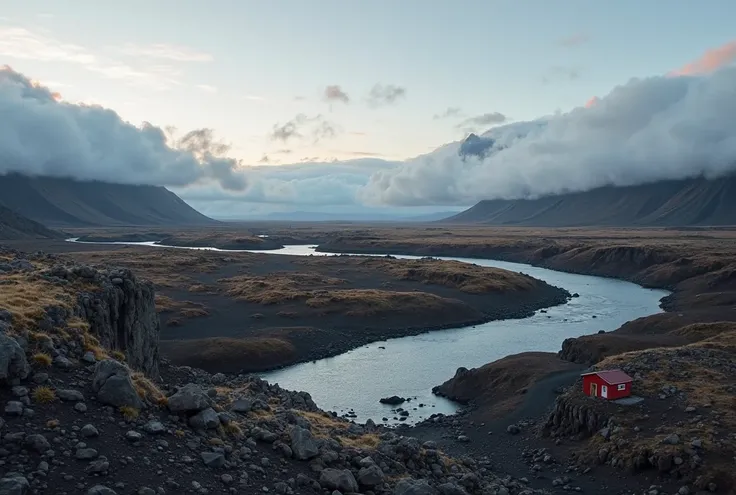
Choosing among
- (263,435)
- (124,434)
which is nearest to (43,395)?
(124,434)

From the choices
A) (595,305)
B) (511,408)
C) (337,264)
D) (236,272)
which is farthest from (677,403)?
(337,264)

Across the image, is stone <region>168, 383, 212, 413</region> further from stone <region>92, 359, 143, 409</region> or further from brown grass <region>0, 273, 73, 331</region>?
brown grass <region>0, 273, 73, 331</region>


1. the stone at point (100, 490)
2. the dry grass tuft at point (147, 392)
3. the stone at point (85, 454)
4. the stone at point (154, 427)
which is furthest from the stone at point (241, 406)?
the stone at point (100, 490)

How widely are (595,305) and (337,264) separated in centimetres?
8165

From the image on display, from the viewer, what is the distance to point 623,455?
41.4 meters

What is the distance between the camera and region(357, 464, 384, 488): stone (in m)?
27.1

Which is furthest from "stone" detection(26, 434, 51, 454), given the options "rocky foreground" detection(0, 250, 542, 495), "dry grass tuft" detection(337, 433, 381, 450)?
Result: "dry grass tuft" detection(337, 433, 381, 450)

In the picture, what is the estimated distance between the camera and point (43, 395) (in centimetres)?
2289

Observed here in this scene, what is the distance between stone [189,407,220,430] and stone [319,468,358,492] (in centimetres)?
515

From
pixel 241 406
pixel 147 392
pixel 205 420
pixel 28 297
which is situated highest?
pixel 28 297

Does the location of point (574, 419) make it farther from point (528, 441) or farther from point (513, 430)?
point (513, 430)

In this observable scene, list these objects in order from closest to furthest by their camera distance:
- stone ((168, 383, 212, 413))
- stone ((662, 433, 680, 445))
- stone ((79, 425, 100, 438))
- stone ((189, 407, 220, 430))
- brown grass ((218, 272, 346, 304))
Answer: stone ((79, 425, 100, 438))
stone ((189, 407, 220, 430))
stone ((168, 383, 212, 413))
stone ((662, 433, 680, 445))
brown grass ((218, 272, 346, 304))

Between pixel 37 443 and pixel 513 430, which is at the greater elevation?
pixel 37 443

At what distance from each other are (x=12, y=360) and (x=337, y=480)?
1373cm
